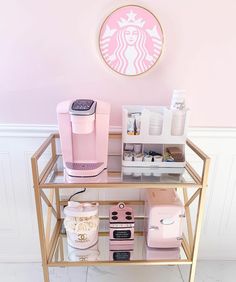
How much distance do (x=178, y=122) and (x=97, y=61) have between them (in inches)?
19.0

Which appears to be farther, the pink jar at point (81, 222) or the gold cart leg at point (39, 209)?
the pink jar at point (81, 222)

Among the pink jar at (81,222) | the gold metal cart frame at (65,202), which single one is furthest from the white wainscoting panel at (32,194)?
the pink jar at (81,222)

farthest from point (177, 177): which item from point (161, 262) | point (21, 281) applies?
point (21, 281)

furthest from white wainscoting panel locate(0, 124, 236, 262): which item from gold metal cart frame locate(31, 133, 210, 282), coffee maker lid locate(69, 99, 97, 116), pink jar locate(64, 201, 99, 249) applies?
coffee maker lid locate(69, 99, 97, 116)

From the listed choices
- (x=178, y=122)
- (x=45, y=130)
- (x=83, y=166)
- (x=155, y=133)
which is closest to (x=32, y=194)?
(x=45, y=130)

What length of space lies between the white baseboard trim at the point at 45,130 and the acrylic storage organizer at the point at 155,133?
0.24 meters

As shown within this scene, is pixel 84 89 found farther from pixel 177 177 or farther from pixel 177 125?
pixel 177 177

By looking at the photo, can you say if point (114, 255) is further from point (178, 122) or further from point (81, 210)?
point (178, 122)

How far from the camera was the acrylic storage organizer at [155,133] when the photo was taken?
1.19m

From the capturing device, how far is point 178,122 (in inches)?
47.4

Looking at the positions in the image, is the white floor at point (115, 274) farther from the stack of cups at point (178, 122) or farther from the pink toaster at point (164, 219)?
the stack of cups at point (178, 122)

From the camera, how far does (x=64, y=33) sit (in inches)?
50.2

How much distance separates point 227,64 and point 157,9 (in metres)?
0.43

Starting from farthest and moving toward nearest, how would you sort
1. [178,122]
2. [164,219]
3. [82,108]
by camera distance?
1. [164,219]
2. [178,122]
3. [82,108]
